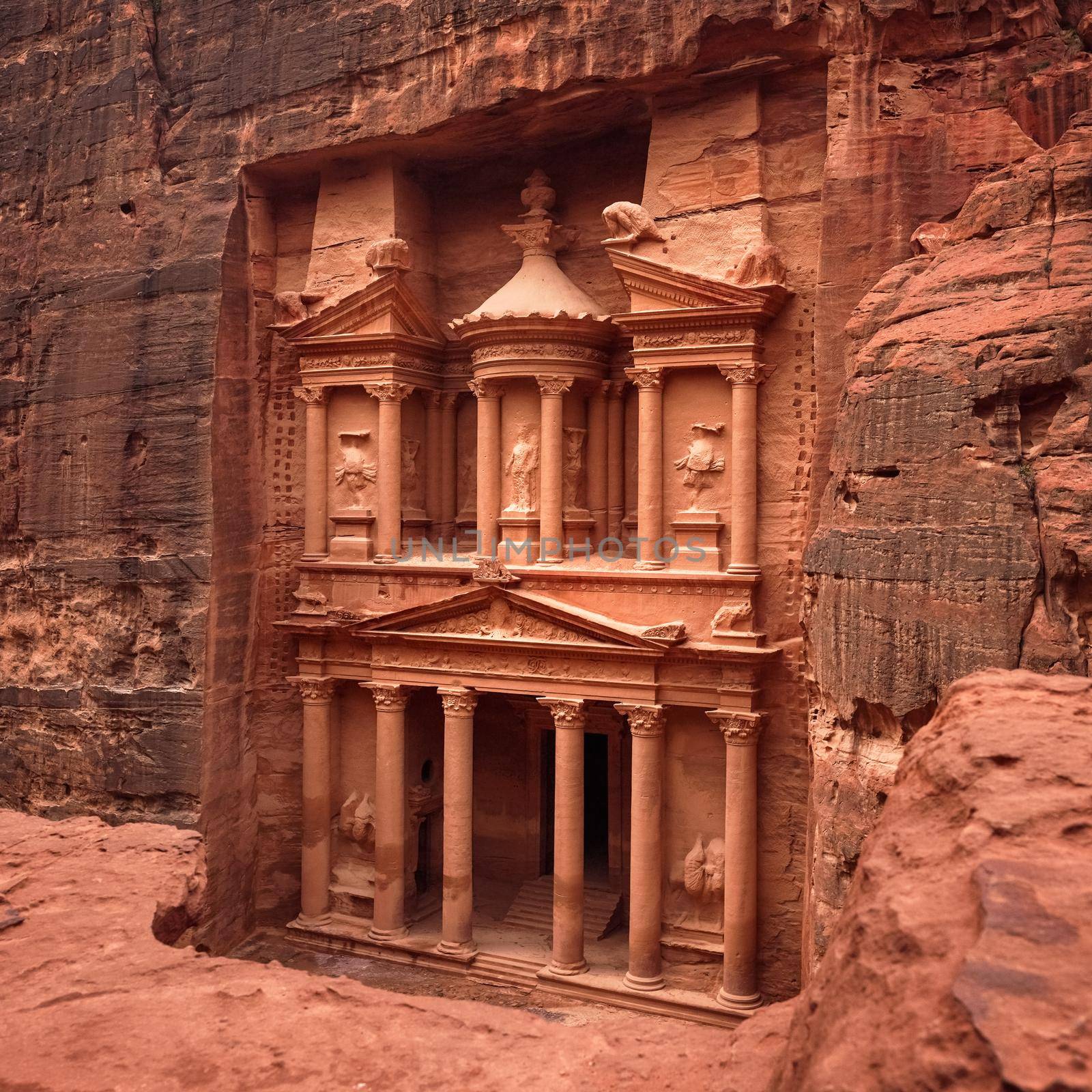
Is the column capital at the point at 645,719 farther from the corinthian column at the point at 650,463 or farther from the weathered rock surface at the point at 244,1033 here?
the weathered rock surface at the point at 244,1033

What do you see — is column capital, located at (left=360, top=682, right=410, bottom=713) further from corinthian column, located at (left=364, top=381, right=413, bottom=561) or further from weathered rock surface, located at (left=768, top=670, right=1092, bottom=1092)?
weathered rock surface, located at (left=768, top=670, right=1092, bottom=1092)

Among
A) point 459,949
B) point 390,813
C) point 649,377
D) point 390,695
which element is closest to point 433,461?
point 390,695

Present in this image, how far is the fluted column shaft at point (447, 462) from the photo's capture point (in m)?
16.1

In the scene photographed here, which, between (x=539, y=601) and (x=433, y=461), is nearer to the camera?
(x=539, y=601)

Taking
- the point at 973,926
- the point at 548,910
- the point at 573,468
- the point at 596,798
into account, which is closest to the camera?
the point at 973,926

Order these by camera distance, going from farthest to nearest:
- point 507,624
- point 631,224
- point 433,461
Result: point 433,461 < point 507,624 < point 631,224

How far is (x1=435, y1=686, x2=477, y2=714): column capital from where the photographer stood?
14070 mm

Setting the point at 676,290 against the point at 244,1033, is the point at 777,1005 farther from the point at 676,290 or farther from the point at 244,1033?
the point at 676,290

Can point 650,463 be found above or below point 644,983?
above

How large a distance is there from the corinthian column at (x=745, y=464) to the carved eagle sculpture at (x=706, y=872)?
3.41 m

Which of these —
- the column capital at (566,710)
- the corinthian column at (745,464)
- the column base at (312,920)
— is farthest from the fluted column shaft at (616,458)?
the column base at (312,920)

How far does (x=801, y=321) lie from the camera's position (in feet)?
41.6

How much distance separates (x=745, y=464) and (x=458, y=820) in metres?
5.96

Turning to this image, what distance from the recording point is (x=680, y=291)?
12.9 metres
